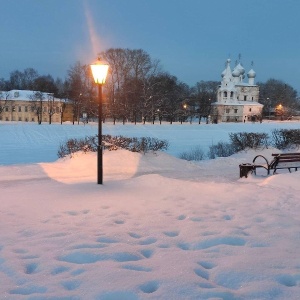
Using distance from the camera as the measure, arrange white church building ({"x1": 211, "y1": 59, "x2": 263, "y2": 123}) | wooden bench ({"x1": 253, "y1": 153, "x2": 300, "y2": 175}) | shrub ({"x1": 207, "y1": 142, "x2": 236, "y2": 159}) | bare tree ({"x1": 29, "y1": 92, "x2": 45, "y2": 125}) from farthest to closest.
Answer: white church building ({"x1": 211, "y1": 59, "x2": 263, "y2": 123}) → bare tree ({"x1": 29, "y1": 92, "x2": 45, "y2": 125}) → shrub ({"x1": 207, "y1": 142, "x2": 236, "y2": 159}) → wooden bench ({"x1": 253, "y1": 153, "x2": 300, "y2": 175})

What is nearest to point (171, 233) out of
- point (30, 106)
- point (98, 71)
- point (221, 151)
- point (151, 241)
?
point (151, 241)

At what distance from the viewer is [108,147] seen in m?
16.6

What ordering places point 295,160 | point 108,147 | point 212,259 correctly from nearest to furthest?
point 212,259 < point 295,160 < point 108,147

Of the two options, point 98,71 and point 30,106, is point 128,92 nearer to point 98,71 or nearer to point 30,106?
point 30,106

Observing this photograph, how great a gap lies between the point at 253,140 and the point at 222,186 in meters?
11.9

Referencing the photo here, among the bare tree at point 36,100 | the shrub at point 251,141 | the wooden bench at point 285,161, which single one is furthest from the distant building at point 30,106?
the wooden bench at point 285,161

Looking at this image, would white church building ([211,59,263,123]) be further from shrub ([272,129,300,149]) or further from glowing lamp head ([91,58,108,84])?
glowing lamp head ([91,58,108,84])

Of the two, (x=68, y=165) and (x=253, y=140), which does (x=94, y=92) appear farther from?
(x=68, y=165)

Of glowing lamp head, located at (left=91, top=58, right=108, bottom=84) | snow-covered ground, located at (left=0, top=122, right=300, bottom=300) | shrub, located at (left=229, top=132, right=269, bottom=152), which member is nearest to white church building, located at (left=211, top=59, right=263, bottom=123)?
shrub, located at (left=229, top=132, right=269, bottom=152)

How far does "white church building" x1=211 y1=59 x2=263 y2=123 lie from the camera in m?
88.2

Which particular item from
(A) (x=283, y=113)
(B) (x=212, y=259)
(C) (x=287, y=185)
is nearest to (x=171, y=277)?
(B) (x=212, y=259)

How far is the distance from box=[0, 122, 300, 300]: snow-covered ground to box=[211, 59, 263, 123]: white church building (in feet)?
258

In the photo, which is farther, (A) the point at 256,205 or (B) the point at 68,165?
(B) the point at 68,165

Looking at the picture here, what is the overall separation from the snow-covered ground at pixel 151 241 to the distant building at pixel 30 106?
68172 millimetres
